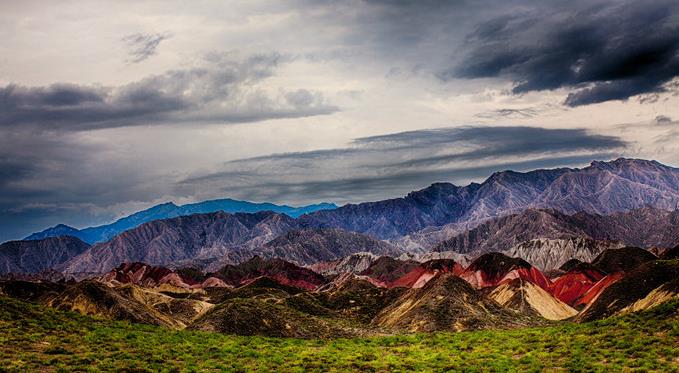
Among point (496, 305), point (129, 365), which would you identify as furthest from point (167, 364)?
point (496, 305)

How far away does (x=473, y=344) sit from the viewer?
1940 inches

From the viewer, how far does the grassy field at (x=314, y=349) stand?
37.0 meters

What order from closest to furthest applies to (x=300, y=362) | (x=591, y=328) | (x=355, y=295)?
(x=300, y=362)
(x=591, y=328)
(x=355, y=295)

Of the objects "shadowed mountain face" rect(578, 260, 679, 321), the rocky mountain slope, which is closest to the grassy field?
"shadowed mountain face" rect(578, 260, 679, 321)

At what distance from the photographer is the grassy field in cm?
3697

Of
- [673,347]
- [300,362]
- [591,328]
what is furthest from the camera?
[591,328]

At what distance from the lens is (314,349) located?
49.4 m

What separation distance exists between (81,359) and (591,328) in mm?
38988

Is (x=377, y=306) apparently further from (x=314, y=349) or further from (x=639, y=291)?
(x=314, y=349)

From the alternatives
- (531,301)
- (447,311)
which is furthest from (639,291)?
(531,301)

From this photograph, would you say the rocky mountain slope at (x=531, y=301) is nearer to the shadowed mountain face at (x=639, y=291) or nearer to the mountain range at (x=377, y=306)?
the mountain range at (x=377, y=306)

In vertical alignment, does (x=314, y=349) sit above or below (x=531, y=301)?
above

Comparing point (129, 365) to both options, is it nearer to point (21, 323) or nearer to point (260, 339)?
point (21, 323)

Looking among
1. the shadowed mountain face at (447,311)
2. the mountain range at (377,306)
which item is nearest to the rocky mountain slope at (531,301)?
the mountain range at (377,306)
